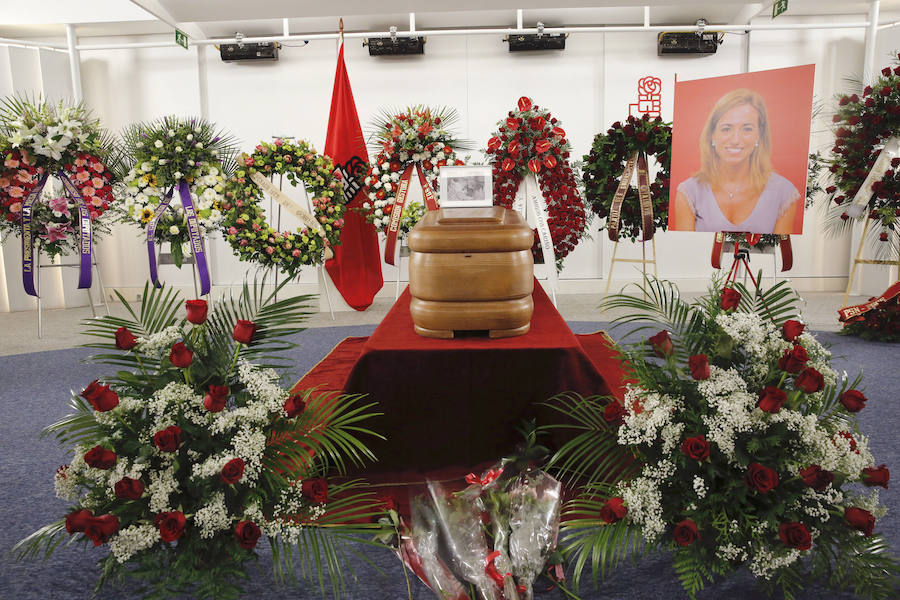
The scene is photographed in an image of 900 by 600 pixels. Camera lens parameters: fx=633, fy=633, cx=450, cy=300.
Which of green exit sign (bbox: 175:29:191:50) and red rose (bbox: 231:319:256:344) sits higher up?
green exit sign (bbox: 175:29:191:50)

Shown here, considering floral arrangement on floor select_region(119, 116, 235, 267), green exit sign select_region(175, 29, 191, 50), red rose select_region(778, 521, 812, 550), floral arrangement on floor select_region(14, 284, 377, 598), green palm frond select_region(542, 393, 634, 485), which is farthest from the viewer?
green exit sign select_region(175, 29, 191, 50)

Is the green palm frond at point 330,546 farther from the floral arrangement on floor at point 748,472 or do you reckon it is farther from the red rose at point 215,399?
the floral arrangement on floor at point 748,472

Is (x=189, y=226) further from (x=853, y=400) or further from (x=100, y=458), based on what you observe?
(x=853, y=400)

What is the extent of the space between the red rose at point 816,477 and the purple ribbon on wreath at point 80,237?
5.22 m

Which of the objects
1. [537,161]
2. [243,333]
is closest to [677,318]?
[243,333]

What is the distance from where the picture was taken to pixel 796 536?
4.38 ft

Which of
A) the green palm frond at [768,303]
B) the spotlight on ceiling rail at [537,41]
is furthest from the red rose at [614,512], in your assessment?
the spotlight on ceiling rail at [537,41]

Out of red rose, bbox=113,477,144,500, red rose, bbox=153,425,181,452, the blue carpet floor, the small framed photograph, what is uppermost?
the small framed photograph

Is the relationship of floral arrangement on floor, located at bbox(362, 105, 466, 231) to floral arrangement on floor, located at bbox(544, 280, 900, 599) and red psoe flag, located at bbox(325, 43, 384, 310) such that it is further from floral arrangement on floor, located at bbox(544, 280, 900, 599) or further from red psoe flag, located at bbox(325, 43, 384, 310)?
floral arrangement on floor, located at bbox(544, 280, 900, 599)

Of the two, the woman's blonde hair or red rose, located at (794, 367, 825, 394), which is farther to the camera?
the woman's blonde hair

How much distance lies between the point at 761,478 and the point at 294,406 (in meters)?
1.09

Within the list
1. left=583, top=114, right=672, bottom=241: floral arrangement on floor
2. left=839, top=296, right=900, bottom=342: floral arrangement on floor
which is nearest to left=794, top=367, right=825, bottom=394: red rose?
left=839, top=296, right=900, bottom=342: floral arrangement on floor

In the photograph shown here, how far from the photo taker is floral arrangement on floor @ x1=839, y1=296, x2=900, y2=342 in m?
4.50

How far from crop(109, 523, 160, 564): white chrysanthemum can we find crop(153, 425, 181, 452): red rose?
0.63 feet
